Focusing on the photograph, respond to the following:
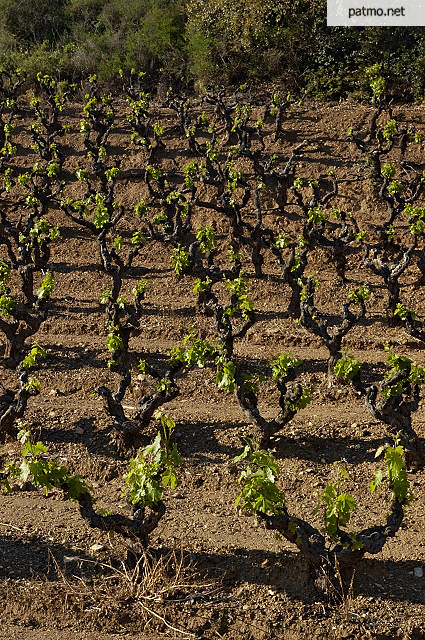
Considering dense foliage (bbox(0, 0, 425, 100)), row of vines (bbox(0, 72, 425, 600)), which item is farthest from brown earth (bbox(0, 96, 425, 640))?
dense foliage (bbox(0, 0, 425, 100))

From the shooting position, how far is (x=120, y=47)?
27969 millimetres

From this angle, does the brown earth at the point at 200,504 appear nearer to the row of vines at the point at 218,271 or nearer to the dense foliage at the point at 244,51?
the row of vines at the point at 218,271

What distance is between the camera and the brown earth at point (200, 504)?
254 inches

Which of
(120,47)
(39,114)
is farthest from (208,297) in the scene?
(120,47)

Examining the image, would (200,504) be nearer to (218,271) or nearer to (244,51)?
(218,271)

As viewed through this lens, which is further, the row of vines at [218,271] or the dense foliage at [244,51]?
the dense foliage at [244,51]

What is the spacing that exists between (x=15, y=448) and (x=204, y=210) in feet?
31.0

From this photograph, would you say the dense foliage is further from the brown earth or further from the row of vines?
the brown earth

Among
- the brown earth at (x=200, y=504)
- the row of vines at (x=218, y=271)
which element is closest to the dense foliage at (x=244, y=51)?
the row of vines at (x=218, y=271)

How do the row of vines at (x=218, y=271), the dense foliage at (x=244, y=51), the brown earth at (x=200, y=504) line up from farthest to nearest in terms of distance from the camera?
the dense foliage at (x=244, y=51) < the row of vines at (x=218, y=271) < the brown earth at (x=200, y=504)

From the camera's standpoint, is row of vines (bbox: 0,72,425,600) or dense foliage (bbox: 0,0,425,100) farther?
dense foliage (bbox: 0,0,425,100)

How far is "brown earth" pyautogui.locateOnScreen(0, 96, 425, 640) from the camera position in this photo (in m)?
6.46

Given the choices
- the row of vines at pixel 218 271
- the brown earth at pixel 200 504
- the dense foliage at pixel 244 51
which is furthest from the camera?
the dense foliage at pixel 244 51

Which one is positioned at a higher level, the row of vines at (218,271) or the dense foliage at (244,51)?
the dense foliage at (244,51)
